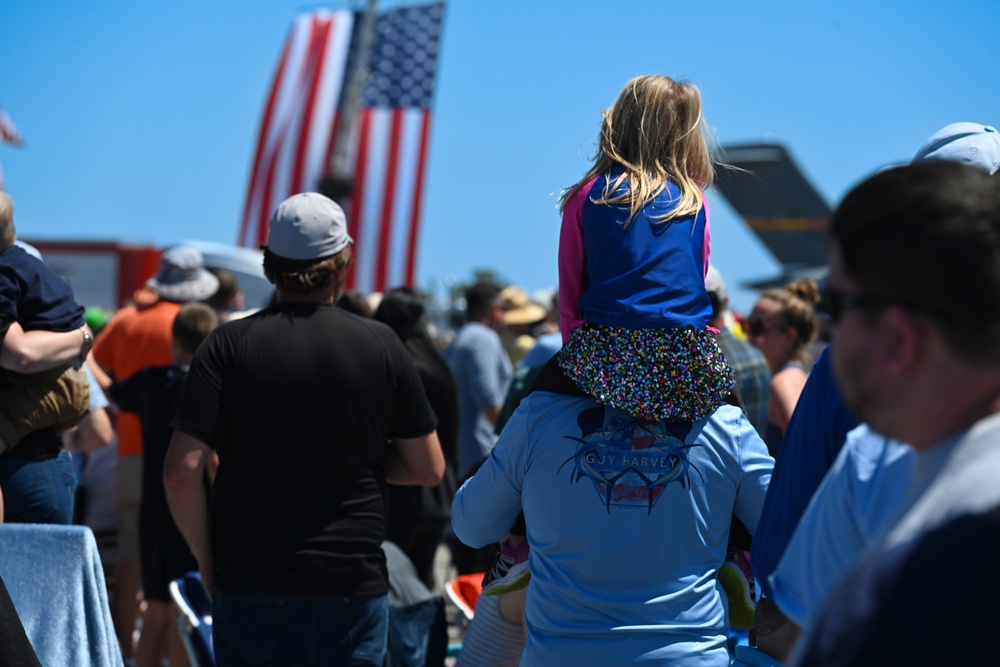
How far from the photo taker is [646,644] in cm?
217

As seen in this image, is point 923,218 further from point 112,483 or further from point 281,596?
point 112,483

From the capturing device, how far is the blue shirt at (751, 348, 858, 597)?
1683 mm

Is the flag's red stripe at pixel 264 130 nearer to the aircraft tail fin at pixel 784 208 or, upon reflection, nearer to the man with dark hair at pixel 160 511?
the aircraft tail fin at pixel 784 208

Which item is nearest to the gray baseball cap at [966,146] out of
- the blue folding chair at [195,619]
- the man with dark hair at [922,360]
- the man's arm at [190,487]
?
the man with dark hair at [922,360]

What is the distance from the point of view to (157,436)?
4559 mm

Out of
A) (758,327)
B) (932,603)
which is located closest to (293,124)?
(758,327)

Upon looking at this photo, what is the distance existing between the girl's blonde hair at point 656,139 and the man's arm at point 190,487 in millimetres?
1213

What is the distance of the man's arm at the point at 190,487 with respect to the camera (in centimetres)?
283

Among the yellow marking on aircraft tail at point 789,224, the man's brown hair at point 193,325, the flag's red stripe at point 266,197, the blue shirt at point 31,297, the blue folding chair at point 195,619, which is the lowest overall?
the yellow marking on aircraft tail at point 789,224

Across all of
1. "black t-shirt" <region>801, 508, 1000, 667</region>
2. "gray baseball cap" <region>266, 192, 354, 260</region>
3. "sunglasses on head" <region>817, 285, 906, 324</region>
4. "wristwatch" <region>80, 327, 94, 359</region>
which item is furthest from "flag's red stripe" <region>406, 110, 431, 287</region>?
"black t-shirt" <region>801, 508, 1000, 667</region>

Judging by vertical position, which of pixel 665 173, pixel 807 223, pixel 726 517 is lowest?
pixel 807 223

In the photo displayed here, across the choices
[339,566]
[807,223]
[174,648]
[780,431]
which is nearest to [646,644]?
[339,566]

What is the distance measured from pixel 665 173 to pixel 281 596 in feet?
4.82

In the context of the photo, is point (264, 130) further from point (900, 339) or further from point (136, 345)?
point (900, 339)
